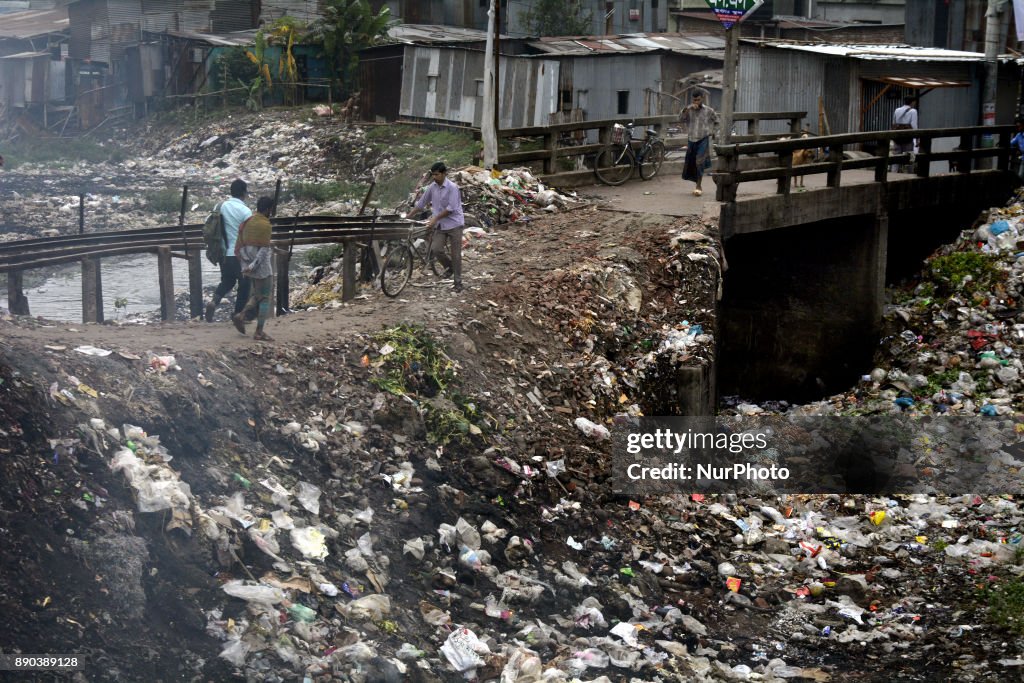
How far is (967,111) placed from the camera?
22.0 meters

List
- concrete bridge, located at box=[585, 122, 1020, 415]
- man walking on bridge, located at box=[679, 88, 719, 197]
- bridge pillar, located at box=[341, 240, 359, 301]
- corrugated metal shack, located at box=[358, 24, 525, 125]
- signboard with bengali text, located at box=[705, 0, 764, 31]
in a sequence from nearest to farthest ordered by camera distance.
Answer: bridge pillar, located at box=[341, 240, 359, 301] < signboard with bengali text, located at box=[705, 0, 764, 31] < man walking on bridge, located at box=[679, 88, 719, 197] < concrete bridge, located at box=[585, 122, 1020, 415] < corrugated metal shack, located at box=[358, 24, 525, 125]

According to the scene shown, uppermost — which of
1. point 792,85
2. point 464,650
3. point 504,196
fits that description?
point 792,85

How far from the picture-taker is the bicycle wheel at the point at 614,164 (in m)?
17.2

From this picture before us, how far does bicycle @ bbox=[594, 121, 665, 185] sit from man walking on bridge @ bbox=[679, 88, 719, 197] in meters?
1.35

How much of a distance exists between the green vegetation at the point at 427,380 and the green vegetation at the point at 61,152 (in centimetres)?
2304

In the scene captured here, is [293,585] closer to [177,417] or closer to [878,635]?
[177,417]

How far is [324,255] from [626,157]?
191 inches

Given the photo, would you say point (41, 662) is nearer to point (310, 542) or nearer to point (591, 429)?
point (310, 542)

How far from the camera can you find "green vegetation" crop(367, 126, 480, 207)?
24062mm

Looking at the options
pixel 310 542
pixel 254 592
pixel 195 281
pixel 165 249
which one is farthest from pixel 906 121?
pixel 254 592

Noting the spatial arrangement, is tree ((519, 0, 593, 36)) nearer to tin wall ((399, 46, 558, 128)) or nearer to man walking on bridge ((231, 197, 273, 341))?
tin wall ((399, 46, 558, 128))

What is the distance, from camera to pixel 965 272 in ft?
53.1

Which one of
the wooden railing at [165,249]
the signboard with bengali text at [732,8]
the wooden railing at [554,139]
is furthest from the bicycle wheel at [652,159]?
the wooden railing at [165,249]

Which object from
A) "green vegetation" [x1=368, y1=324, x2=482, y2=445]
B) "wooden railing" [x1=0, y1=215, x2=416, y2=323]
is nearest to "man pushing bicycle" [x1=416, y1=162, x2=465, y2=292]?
"wooden railing" [x1=0, y1=215, x2=416, y2=323]
